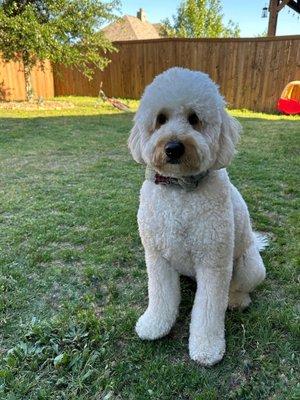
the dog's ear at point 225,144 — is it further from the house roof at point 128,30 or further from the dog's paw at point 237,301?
the house roof at point 128,30

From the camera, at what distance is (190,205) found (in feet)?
5.08

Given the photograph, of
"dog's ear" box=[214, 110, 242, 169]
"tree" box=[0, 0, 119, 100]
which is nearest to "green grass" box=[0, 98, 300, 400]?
"dog's ear" box=[214, 110, 242, 169]

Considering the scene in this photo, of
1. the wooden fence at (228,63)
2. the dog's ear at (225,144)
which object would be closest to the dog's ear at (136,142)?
the dog's ear at (225,144)

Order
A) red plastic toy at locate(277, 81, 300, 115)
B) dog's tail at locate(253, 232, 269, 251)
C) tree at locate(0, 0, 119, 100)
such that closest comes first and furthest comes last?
dog's tail at locate(253, 232, 269, 251)
red plastic toy at locate(277, 81, 300, 115)
tree at locate(0, 0, 119, 100)

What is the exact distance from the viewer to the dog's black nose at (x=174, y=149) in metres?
1.35

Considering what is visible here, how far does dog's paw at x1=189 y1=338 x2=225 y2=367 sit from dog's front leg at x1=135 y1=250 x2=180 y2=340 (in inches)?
6.9

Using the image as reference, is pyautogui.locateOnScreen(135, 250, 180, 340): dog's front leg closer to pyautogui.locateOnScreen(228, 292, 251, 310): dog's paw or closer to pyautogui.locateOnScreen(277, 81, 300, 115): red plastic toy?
pyautogui.locateOnScreen(228, 292, 251, 310): dog's paw

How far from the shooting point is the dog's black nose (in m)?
1.35

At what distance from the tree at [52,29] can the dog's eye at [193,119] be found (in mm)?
8244

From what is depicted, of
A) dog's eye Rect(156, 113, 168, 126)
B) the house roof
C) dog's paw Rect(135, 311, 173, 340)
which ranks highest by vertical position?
the house roof

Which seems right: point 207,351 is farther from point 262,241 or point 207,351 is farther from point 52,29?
point 52,29

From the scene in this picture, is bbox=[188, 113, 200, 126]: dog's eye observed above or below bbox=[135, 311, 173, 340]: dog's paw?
above

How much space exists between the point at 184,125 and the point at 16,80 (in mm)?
11840

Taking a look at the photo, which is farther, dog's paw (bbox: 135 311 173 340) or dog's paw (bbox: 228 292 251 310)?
dog's paw (bbox: 228 292 251 310)
